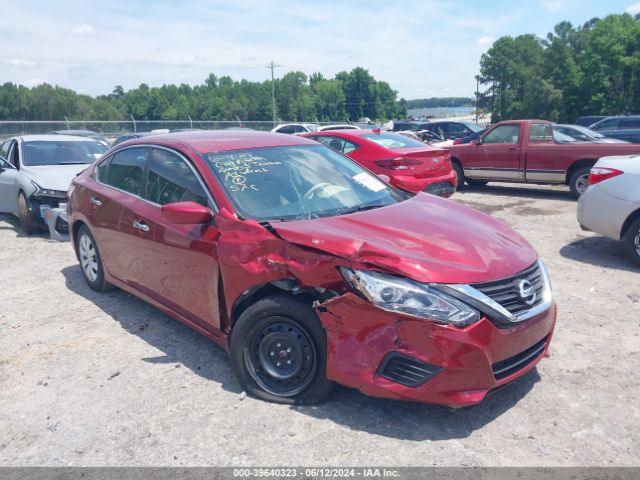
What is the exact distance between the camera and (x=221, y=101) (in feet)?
264

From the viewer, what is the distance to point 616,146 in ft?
34.0

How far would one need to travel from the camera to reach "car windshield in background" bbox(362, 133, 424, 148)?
31.7 feet

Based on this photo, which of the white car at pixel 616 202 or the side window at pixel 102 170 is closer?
the side window at pixel 102 170

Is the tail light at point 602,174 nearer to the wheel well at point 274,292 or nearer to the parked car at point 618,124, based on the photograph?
the wheel well at point 274,292

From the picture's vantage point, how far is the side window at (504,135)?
11789 millimetres

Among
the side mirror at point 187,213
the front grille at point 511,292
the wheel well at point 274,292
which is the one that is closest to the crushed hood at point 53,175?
the side mirror at point 187,213

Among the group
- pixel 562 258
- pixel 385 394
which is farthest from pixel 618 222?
pixel 385 394

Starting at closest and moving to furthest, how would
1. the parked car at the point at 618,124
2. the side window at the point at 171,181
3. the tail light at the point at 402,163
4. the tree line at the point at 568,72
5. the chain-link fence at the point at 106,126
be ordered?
the side window at the point at 171,181, the tail light at the point at 402,163, the parked car at the point at 618,124, the chain-link fence at the point at 106,126, the tree line at the point at 568,72

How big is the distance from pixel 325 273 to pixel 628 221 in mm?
4729

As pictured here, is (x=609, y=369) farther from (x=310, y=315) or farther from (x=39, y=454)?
(x=39, y=454)

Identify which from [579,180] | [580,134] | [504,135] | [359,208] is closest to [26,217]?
[359,208]

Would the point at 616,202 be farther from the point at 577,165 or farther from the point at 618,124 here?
the point at 618,124

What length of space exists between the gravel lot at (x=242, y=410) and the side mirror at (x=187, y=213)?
3.70 ft

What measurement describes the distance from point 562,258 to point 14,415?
5987 millimetres
